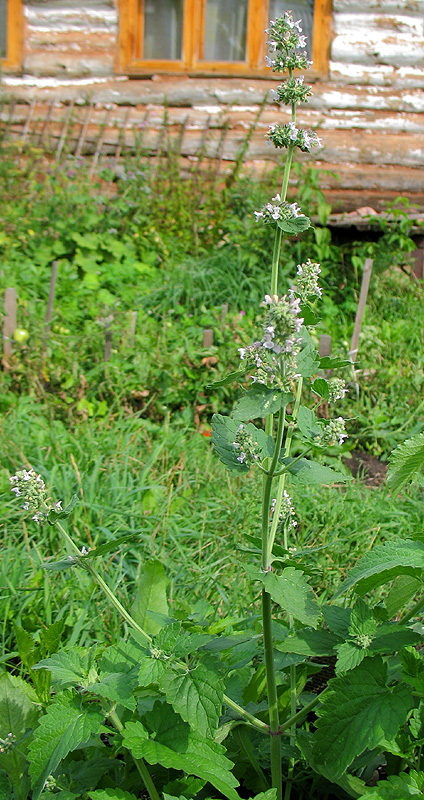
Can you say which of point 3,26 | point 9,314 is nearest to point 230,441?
point 9,314

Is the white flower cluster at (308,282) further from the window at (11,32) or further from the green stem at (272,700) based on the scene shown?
the window at (11,32)

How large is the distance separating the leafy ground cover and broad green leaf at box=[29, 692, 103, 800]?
0.01m

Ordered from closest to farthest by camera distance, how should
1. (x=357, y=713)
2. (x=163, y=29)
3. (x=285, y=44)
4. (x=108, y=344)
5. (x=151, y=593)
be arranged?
1. (x=357, y=713)
2. (x=285, y=44)
3. (x=151, y=593)
4. (x=108, y=344)
5. (x=163, y=29)

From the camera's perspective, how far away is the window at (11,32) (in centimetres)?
709

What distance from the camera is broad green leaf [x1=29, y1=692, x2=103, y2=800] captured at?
46.3 inches

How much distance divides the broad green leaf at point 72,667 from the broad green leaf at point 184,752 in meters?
0.12

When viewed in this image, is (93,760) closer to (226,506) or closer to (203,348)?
(226,506)

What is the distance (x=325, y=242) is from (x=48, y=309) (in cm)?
253

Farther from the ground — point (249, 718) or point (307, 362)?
point (307, 362)

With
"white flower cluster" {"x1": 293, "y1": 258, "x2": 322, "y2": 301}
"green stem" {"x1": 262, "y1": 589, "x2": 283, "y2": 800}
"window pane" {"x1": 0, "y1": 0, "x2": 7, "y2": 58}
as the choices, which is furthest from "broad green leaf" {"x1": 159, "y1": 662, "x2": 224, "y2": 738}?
"window pane" {"x1": 0, "y1": 0, "x2": 7, "y2": 58}

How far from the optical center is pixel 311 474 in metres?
1.24

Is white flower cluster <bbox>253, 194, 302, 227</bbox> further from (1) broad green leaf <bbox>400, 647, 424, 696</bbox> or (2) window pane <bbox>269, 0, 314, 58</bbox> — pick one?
(2) window pane <bbox>269, 0, 314, 58</bbox>

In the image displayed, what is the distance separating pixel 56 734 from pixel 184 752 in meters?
→ 0.23

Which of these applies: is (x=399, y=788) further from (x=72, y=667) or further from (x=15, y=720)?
(x=15, y=720)
